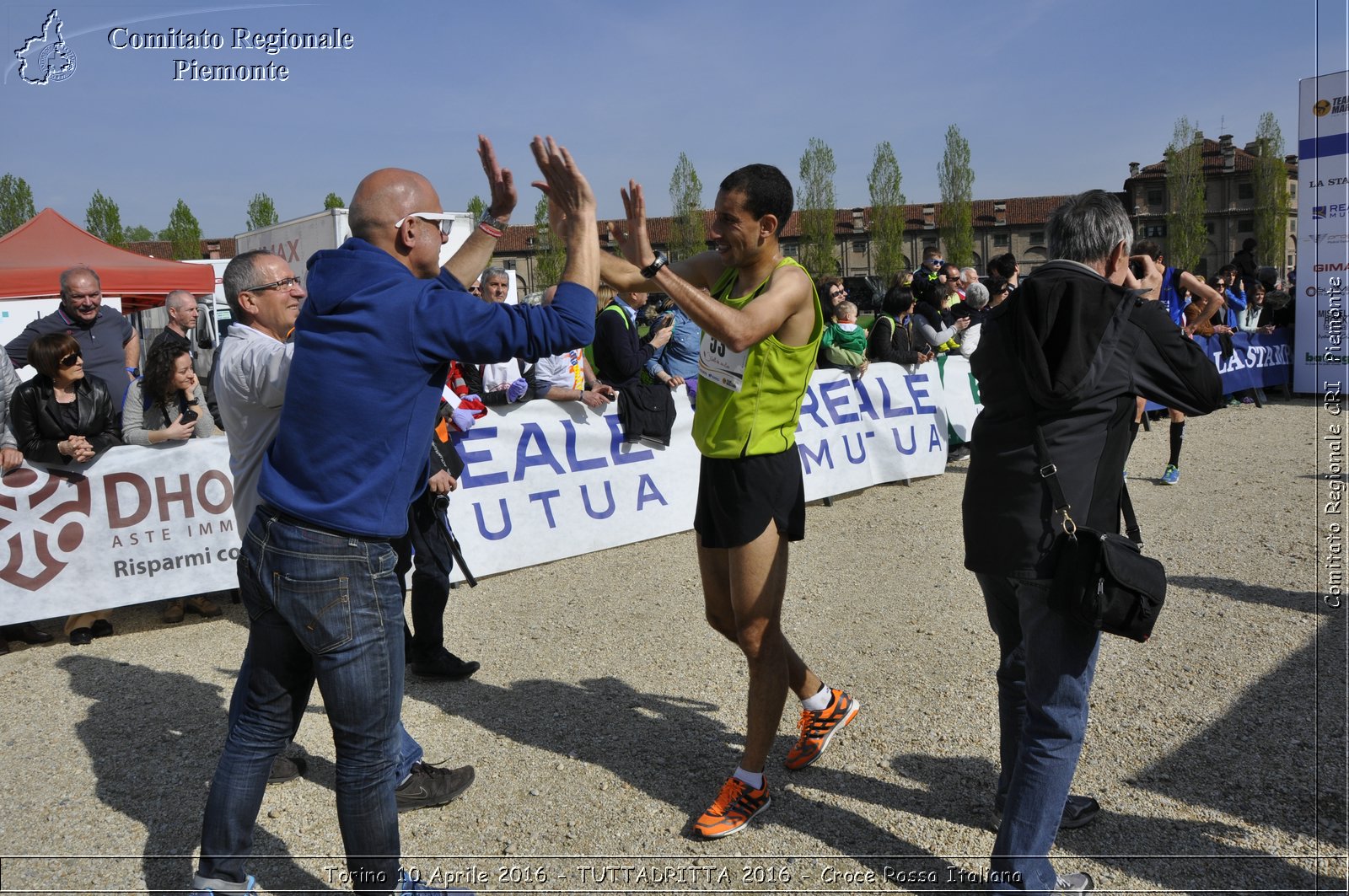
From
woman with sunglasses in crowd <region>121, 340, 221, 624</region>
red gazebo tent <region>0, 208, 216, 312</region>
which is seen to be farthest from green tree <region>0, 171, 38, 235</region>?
woman with sunglasses in crowd <region>121, 340, 221, 624</region>

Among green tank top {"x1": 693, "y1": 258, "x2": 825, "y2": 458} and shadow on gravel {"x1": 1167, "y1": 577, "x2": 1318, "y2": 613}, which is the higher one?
green tank top {"x1": 693, "y1": 258, "x2": 825, "y2": 458}

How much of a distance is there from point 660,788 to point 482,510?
347 centimetres

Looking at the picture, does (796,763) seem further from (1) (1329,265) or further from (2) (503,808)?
→ (1) (1329,265)

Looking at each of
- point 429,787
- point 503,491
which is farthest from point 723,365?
point 503,491

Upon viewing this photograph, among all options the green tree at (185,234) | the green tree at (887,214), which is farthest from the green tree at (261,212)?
the green tree at (887,214)

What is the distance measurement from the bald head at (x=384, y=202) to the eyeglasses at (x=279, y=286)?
0.79 m

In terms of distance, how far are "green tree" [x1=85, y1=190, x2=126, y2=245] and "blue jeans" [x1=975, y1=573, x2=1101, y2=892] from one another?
6050cm

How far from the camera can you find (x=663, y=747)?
13.3 feet

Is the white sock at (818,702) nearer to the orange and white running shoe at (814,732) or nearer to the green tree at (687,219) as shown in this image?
the orange and white running shoe at (814,732)

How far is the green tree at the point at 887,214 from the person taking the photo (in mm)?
67312

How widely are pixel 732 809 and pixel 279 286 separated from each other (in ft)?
8.04

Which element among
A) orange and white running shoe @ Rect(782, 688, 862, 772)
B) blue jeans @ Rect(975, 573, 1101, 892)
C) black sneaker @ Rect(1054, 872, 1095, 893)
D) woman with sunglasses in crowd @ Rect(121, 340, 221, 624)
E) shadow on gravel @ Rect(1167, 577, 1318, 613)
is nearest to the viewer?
blue jeans @ Rect(975, 573, 1101, 892)

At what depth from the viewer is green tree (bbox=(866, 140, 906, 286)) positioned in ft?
221

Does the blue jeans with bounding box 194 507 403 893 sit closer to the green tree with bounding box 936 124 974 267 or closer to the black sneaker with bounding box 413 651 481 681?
the black sneaker with bounding box 413 651 481 681
